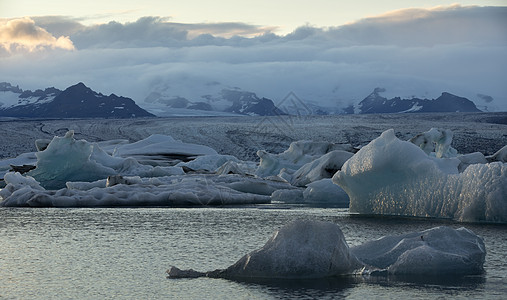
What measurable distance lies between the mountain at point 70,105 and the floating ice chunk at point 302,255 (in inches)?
4613

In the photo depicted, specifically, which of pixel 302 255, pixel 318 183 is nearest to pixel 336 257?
pixel 302 255

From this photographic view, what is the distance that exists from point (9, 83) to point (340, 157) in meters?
182

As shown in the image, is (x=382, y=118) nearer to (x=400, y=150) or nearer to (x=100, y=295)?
(x=400, y=150)

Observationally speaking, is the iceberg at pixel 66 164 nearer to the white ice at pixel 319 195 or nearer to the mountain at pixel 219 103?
the white ice at pixel 319 195

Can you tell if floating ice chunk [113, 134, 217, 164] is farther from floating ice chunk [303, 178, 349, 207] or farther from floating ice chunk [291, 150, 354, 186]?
floating ice chunk [303, 178, 349, 207]

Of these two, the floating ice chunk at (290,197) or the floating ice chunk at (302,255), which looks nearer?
the floating ice chunk at (302,255)

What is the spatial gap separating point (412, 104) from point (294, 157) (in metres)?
133

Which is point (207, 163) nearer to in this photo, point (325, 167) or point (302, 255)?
point (325, 167)

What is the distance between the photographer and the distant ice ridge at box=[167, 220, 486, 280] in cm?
606

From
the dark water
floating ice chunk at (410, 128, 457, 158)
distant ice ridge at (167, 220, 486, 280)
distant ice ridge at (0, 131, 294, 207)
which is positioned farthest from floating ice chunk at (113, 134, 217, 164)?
distant ice ridge at (167, 220, 486, 280)

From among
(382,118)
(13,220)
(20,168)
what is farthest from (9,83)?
(13,220)

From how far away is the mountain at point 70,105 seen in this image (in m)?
131

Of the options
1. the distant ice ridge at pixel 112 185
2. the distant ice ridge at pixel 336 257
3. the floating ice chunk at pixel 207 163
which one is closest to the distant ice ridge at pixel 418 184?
the distant ice ridge at pixel 112 185

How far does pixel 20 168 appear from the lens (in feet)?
78.6
